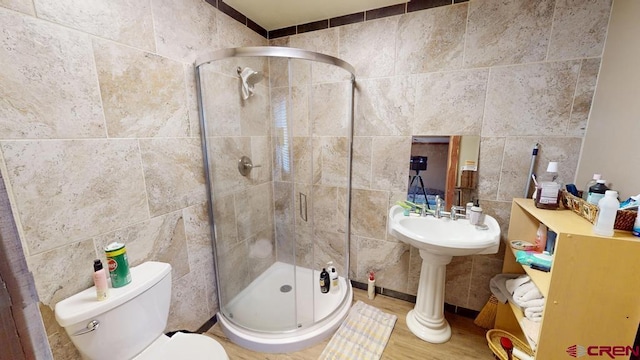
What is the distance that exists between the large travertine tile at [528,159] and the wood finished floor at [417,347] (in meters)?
0.93

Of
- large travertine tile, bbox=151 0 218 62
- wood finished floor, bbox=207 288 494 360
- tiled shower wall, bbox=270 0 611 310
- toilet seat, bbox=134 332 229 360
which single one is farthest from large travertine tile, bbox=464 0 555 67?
toilet seat, bbox=134 332 229 360

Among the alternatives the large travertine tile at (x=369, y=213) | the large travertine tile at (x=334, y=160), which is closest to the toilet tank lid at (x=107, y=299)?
the large travertine tile at (x=334, y=160)

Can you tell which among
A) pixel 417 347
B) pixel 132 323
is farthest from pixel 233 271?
pixel 417 347

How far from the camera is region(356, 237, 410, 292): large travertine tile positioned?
6.33 feet

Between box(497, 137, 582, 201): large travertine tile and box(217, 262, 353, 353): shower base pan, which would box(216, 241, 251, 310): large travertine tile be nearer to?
box(217, 262, 353, 353): shower base pan

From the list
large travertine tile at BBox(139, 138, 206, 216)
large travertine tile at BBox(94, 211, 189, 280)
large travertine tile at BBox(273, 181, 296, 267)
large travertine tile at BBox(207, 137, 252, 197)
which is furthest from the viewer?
large travertine tile at BBox(273, 181, 296, 267)

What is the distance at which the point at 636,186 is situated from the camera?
101cm

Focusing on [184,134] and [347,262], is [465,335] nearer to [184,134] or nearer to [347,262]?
[347,262]

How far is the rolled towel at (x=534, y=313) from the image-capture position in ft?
4.04

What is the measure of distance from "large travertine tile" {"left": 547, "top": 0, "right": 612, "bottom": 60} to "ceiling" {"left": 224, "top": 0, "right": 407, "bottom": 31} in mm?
857

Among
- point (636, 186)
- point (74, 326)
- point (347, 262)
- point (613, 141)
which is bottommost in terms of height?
point (347, 262)

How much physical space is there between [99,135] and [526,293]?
220 centimetres

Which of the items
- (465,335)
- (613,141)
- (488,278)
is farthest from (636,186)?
(465,335)

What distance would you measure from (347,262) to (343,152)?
0.94m
